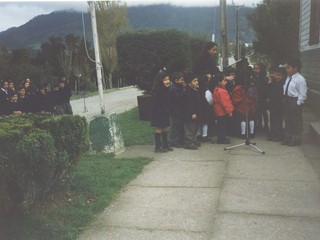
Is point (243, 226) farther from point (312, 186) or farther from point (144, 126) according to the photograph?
point (144, 126)

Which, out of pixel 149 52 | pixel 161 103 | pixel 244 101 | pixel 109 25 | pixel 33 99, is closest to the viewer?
pixel 161 103

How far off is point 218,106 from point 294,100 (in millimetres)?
1511

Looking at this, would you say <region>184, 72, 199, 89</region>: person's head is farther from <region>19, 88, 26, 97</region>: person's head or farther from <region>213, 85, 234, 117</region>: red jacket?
<region>19, 88, 26, 97</region>: person's head

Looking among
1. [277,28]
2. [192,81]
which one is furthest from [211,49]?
[277,28]

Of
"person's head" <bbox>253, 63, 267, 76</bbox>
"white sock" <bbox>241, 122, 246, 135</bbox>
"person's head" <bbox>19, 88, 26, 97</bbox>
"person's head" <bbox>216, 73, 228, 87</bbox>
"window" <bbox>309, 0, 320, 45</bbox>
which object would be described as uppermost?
"window" <bbox>309, 0, 320, 45</bbox>

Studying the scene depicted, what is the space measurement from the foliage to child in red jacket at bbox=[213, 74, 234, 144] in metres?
5.62

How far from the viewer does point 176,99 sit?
310 inches

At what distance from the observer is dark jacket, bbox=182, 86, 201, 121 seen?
7805 millimetres

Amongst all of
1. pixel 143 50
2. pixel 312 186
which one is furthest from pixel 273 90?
pixel 143 50

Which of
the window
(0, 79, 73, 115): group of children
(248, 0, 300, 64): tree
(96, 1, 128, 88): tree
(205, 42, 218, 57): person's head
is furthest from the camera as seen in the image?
(96, 1, 128, 88): tree

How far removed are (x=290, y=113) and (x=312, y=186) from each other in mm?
2589

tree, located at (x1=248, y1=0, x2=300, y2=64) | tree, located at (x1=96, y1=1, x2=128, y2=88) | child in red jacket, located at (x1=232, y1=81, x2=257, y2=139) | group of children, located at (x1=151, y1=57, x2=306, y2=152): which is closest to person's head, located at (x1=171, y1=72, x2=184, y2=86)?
group of children, located at (x1=151, y1=57, x2=306, y2=152)

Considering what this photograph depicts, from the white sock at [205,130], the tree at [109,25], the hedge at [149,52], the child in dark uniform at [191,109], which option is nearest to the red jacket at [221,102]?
the white sock at [205,130]

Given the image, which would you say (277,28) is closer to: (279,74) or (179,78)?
(279,74)
